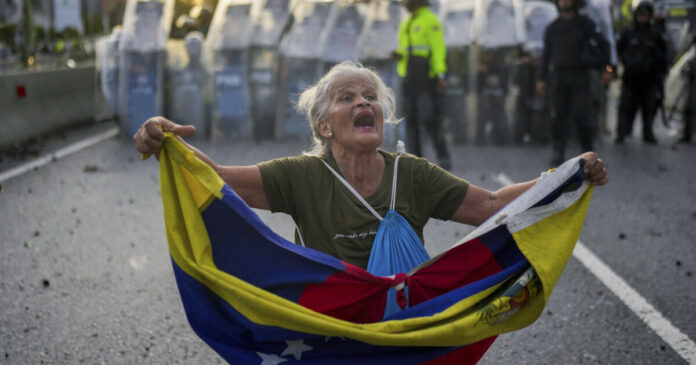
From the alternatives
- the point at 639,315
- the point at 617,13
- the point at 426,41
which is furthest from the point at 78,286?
the point at 617,13


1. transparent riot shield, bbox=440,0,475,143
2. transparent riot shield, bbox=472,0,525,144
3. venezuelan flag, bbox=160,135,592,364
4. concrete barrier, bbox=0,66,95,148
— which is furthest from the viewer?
transparent riot shield, bbox=440,0,475,143

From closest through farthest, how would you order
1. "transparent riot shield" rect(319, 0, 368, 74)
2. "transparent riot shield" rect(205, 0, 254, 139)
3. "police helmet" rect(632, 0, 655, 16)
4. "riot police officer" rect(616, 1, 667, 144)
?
1. "police helmet" rect(632, 0, 655, 16)
2. "riot police officer" rect(616, 1, 667, 144)
3. "transparent riot shield" rect(319, 0, 368, 74)
4. "transparent riot shield" rect(205, 0, 254, 139)

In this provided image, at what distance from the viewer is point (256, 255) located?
2.88 meters

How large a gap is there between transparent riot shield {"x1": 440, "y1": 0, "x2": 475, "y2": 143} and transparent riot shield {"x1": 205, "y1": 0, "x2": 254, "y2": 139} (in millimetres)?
3323

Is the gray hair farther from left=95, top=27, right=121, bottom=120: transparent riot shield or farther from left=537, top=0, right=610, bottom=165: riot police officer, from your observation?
left=95, top=27, right=121, bottom=120: transparent riot shield

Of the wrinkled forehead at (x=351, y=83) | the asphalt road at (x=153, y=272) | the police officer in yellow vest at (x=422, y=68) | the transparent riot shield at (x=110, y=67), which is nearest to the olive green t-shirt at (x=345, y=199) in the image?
the wrinkled forehead at (x=351, y=83)

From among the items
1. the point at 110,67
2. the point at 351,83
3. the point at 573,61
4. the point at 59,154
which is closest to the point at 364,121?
the point at 351,83

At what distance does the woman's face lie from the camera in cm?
329

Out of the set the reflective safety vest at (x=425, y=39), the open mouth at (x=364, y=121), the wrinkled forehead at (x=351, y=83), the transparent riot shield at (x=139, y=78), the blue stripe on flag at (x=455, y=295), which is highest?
the wrinkled forehead at (x=351, y=83)

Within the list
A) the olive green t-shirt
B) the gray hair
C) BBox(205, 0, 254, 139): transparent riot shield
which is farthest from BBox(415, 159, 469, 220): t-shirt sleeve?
BBox(205, 0, 254, 139): transparent riot shield

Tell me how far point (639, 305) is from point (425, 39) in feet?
19.0

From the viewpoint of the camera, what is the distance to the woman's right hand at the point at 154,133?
2.90 meters

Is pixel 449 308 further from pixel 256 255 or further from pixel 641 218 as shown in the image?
pixel 641 218

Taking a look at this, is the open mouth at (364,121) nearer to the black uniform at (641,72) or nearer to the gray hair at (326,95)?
the gray hair at (326,95)
